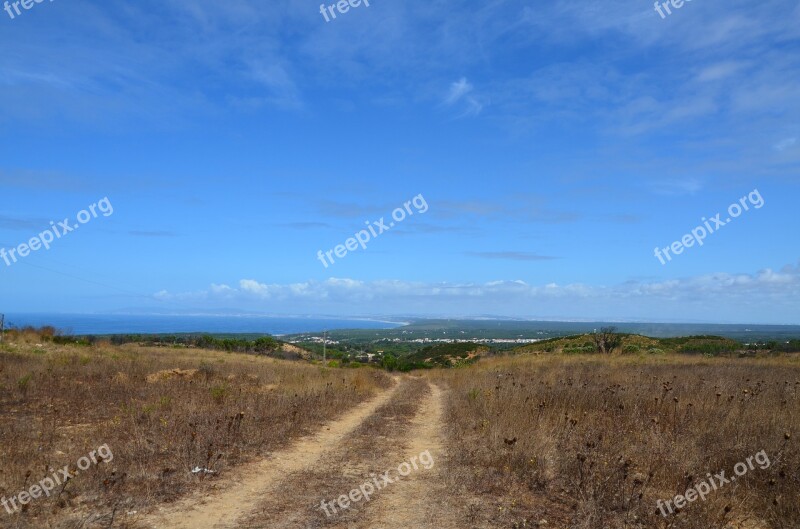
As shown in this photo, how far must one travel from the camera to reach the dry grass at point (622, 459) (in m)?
5.82

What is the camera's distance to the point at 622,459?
7.71 m

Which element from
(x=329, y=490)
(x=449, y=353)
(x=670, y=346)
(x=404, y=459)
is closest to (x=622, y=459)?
(x=404, y=459)

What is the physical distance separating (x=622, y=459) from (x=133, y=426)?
8605 millimetres

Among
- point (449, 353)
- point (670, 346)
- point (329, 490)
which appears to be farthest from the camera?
point (449, 353)

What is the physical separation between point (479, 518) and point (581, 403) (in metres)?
6.58

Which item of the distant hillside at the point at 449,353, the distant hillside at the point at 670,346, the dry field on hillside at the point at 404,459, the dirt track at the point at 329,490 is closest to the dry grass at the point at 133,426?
the dry field on hillside at the point at 404,459

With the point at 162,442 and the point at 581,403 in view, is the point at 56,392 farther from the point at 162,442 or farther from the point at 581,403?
the point at 581,403

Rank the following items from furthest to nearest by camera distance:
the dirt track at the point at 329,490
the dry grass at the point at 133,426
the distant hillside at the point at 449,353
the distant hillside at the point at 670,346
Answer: the distant hillside at the point at 449,353 → the distant hillside at the point at 670,346 → the dry grass at the point at 133,426 → the dirt track at the point at 329,490

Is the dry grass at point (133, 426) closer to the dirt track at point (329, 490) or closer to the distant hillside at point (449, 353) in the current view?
the dirt track at point (329, 490)

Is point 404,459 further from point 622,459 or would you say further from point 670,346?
point 670,346

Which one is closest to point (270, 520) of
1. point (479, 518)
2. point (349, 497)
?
point (349, 497)

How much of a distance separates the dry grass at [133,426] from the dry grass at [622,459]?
3675 mm

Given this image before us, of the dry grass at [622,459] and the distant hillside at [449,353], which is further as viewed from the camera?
the distant hillside at [449,353]

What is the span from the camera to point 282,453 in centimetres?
909
